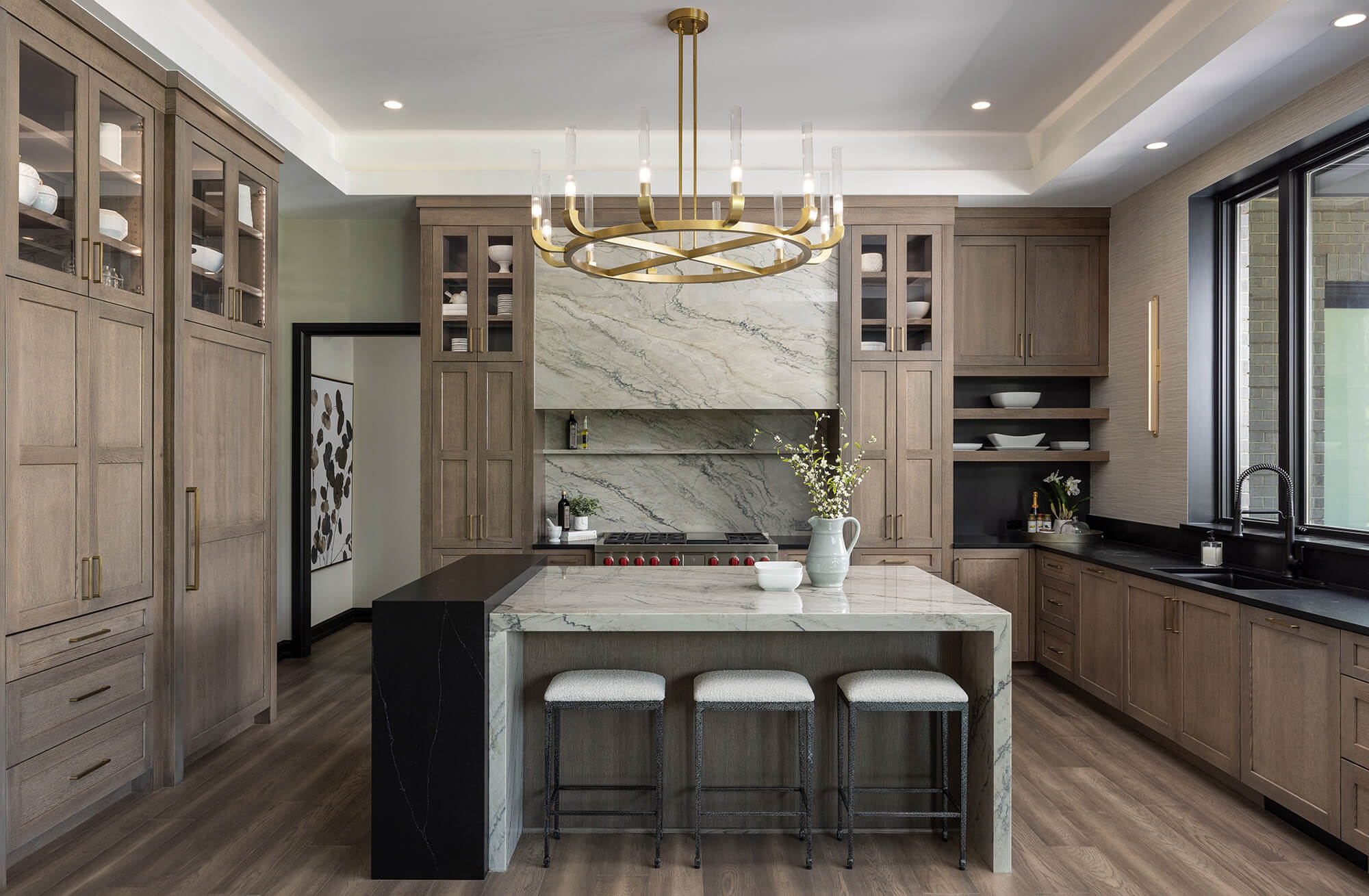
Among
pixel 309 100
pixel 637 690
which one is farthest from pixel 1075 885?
pixel 309 100

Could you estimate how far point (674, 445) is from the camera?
18.0ft

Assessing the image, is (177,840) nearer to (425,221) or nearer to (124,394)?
(124,394)

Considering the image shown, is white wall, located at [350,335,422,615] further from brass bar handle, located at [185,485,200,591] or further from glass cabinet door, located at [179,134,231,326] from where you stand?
brass bar handle, located at [185,485,200,591]

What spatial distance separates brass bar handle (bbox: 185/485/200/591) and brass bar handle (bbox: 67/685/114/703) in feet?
1.68

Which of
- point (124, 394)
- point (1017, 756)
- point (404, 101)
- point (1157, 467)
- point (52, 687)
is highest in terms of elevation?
point (404, 101)

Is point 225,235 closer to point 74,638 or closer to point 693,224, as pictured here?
point 74,638

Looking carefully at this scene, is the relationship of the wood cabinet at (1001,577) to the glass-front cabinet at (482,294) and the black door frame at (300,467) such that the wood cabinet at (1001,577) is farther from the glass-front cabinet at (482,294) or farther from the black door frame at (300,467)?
the black door frame at (300,467)

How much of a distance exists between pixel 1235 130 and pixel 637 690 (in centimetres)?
379

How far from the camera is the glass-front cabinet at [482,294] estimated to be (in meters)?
4.95

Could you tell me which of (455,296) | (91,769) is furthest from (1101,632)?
(91,769)

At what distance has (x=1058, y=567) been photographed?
4770mm

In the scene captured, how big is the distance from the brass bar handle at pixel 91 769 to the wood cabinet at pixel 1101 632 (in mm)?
4394

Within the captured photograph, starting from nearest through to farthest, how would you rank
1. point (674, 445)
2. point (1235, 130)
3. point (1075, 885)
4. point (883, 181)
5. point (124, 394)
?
point (1075, 885) → point (124, 394) → point (1235, 130) → point (883, 181) → point (674, 445)

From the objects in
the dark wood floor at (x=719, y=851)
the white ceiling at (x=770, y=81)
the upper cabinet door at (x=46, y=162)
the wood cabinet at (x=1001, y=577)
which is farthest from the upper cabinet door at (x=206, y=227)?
the wood cabinet at (x=1001, y=577)
